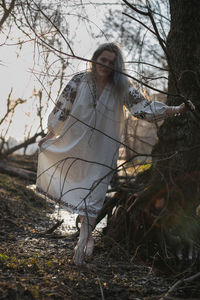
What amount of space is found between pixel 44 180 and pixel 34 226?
1.10 metres

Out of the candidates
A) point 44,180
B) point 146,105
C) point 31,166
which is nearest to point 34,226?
point 44,180

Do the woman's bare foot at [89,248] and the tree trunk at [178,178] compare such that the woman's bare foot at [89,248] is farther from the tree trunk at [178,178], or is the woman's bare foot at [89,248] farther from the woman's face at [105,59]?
the woman's face at [105,59]

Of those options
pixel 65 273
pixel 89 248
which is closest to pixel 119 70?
pixel 89 248

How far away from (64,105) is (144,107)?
814mm

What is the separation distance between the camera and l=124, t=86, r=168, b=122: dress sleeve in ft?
9.56

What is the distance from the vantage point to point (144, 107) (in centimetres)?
309

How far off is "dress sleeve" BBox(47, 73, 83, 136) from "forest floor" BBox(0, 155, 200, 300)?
3.93ft

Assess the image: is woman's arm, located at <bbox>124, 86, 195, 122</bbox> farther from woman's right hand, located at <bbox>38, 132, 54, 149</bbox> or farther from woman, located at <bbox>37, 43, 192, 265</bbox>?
woman's right hand, located at <bbox>38, 132, 54, 149</bbox>

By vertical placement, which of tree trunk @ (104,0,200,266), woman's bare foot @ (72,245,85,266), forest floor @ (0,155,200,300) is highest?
tree trunk @ (104,0,200,266)

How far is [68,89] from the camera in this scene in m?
3.36

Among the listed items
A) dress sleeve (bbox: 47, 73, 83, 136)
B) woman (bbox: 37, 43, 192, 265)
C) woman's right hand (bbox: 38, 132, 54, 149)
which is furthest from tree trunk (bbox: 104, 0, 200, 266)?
woman's right hand (bbox: 38, 132, 54, 149)

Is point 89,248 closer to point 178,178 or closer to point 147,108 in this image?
point 178,178

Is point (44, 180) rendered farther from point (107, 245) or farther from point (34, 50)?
point (34, 50)

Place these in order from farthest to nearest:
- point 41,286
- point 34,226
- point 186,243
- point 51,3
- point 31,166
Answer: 1. point 31,166
2. point 34,226
3. point 186,243
4. point 51,3
5. point 41,286
